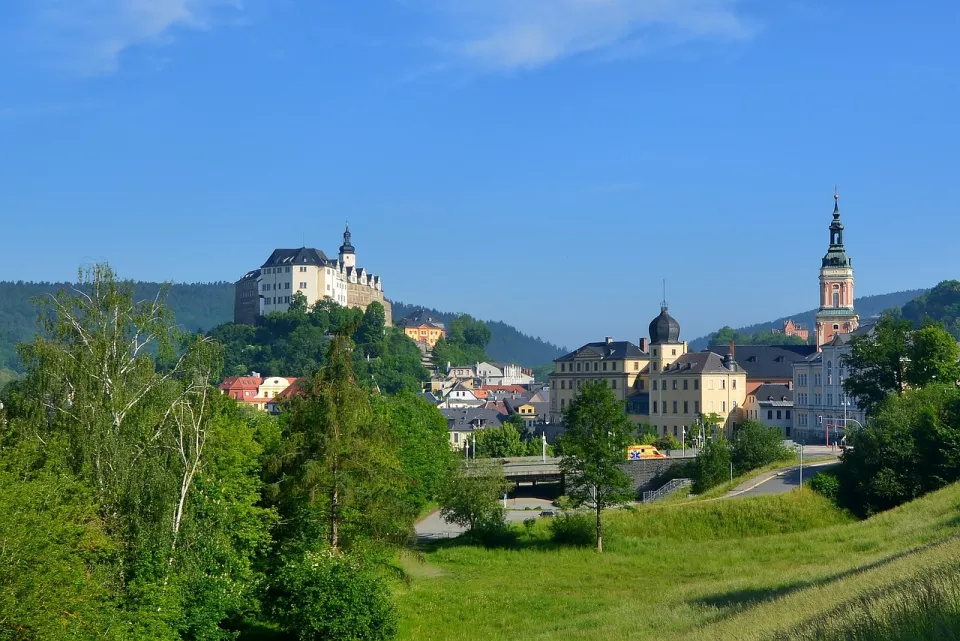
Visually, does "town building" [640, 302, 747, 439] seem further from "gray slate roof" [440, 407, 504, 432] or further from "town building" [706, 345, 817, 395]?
"gray slate roof" [440, 407, 504, 432]

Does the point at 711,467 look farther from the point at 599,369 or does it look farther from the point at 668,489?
the point at 599,369

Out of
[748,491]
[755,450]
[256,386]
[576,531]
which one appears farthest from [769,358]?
[576,531]

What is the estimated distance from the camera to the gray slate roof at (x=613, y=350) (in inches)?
5640

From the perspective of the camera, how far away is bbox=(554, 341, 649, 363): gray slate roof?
14325 cm

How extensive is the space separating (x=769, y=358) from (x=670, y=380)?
60.9 ft

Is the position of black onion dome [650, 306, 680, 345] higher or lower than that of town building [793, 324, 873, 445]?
higher

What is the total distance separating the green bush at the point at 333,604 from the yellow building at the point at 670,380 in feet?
299

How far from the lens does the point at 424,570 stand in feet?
164

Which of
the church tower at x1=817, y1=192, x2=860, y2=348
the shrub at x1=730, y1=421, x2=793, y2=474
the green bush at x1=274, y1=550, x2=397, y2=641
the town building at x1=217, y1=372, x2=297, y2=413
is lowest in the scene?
the green bush at x1=274, y1=550, x2=397, y2=641

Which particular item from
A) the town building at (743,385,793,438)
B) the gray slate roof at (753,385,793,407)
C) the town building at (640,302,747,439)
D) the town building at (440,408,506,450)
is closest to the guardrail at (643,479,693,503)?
the town building at (640,302,747,439)

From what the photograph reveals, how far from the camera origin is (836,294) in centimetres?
15738

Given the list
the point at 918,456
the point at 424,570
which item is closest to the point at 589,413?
the point at 424,570

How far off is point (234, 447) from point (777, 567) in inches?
790

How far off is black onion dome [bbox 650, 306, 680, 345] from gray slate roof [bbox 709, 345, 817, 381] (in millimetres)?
8475
